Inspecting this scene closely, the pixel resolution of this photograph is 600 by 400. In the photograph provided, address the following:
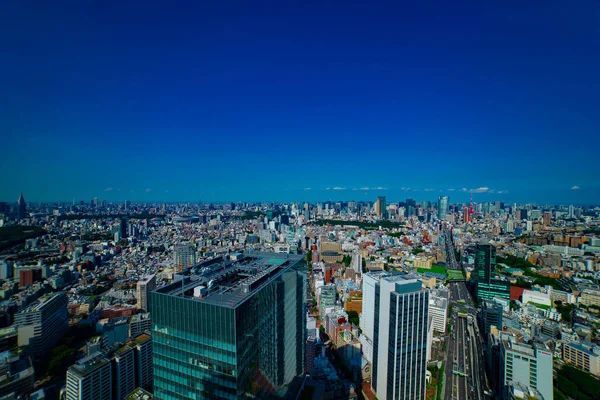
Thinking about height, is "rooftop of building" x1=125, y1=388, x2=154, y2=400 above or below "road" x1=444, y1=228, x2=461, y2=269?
above

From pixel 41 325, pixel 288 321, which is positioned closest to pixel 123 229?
pixel 41 325

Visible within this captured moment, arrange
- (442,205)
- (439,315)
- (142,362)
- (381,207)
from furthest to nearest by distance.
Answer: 1. (381,207)
2. (442,205)
3. (439,315)
4. (142,362)

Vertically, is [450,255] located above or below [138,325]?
below

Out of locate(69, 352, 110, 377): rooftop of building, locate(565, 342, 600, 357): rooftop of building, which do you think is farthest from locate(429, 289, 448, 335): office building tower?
locate(69, 352, 110, 377): rooftop of building

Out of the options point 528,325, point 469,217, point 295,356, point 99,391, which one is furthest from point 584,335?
point 469,217

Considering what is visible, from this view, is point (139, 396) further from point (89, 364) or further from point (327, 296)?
point (327, 296)

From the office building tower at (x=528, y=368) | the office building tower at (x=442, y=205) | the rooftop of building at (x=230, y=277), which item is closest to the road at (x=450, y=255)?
the office building tower at (x=442, y=205)

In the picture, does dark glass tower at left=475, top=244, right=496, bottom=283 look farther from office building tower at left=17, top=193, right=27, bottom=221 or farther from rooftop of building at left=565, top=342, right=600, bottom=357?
office building tower at left=17, top=193, right=27, bottom=221

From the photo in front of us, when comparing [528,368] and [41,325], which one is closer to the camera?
[528,368]
